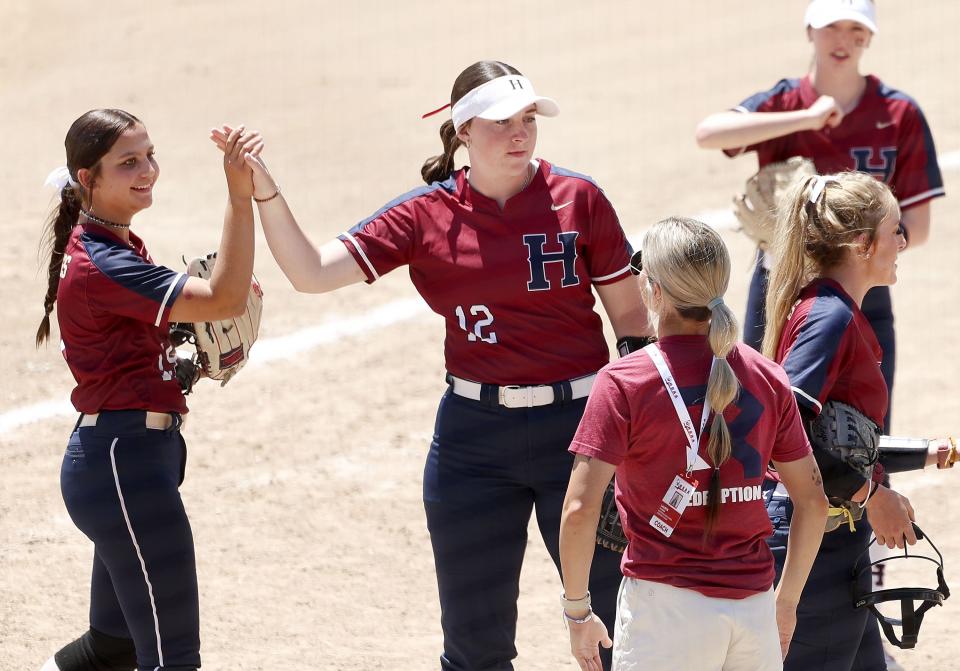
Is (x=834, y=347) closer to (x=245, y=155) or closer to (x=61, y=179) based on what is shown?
(x=245, y=155)

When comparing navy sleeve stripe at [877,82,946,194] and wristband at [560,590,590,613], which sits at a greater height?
navy sleeve stripe at [877,82,946,194]

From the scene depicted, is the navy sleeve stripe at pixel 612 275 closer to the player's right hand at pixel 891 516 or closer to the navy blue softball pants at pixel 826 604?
the navy blue softball pants at pixel 826 604

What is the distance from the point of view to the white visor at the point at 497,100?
4.06m

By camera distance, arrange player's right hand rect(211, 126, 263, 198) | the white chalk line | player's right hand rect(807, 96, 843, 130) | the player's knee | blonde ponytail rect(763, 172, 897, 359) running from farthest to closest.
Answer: the white chalk line < player's right hand rect(807, 96, 843, 130) < the player's knee < player's right hand rect(211, 126, 263, 198) < blonde ponytail rect(763, 172, 897, 359)

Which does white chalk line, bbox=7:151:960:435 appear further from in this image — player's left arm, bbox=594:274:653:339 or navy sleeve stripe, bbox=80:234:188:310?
player's left arm, bbox=594:274:653:339

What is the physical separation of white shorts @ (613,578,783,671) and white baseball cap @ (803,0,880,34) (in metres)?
2.91

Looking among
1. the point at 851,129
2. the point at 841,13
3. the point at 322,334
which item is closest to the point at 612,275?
the point at 851,129

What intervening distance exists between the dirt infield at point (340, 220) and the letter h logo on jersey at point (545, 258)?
1807 millimetres

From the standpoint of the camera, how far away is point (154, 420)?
4102 millimetres

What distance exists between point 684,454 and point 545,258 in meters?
1.03

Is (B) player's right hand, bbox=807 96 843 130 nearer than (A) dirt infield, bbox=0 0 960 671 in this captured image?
Yes

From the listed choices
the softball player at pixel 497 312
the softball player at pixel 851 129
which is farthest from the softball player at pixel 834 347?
the softball player at pixel 851 129

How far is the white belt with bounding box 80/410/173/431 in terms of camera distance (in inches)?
161

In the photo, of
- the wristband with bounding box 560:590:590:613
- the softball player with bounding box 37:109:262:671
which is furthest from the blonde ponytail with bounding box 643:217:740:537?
the softball player with bounding box 37:109:262:671
